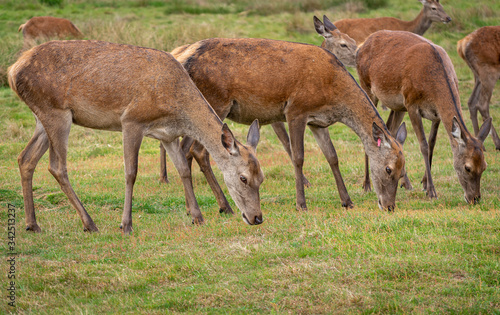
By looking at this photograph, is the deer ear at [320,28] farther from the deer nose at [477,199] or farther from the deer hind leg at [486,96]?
the deer nose at [477,199]

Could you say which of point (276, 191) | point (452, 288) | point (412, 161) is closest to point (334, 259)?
point (452, 288)

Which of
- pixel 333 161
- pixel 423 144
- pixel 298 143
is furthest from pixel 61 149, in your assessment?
pixel 423 144

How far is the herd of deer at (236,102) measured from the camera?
7.21 metres

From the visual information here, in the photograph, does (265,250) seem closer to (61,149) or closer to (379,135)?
(379,135)

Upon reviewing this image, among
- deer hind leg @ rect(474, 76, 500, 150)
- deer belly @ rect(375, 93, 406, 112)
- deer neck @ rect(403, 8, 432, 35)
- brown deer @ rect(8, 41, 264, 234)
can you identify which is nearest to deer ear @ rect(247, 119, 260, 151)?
brown deer @ rect(8, 41, 264, 234)

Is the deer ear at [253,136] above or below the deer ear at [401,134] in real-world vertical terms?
above

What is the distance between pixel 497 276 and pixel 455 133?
137 inches

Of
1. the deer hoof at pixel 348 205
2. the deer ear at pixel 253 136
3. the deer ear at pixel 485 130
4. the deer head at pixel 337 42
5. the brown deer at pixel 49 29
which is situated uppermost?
the deer ear at pixel 253 136

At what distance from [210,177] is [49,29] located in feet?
45.7

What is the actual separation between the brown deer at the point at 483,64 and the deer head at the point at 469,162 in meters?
5.20

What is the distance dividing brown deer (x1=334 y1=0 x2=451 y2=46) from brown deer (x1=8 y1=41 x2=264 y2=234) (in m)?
11.3

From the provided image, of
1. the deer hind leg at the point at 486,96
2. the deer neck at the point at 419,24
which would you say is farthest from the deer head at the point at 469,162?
the deer neck at the point at 419,24

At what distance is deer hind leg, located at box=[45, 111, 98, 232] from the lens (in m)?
7.20

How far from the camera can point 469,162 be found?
26.8 ft
